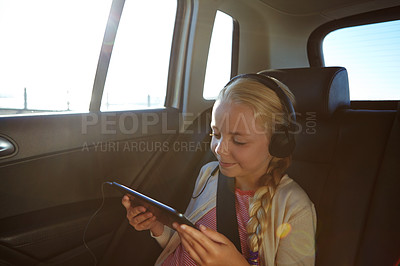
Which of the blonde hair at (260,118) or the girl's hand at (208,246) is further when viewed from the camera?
the blonde hair at (260,118)

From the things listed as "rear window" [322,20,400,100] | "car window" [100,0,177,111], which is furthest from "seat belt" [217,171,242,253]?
"rear window" [322,20,400,100]

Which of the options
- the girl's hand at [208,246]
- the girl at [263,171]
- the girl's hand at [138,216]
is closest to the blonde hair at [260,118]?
the girl at [263,171]

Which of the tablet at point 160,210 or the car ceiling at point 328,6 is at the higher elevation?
the car ceiling at point 328,6

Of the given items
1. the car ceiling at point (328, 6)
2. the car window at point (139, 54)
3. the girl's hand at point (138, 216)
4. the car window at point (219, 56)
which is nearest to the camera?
the girl's hand at point (138, 216)

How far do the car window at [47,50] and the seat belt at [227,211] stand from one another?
1042mm

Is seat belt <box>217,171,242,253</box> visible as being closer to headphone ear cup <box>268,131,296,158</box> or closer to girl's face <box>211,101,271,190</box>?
girl's face <box>211,101,271,190</box>

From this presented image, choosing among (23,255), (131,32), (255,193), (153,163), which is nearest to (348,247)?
(255,193)

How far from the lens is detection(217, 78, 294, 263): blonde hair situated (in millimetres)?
1145

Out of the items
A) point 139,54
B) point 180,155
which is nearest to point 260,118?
point 180,155

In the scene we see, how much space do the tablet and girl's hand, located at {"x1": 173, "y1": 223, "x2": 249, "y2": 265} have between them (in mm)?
26

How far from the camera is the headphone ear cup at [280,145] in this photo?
3.79 feet

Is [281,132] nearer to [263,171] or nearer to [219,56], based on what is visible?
[263,171]

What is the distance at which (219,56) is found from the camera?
8.18 feet

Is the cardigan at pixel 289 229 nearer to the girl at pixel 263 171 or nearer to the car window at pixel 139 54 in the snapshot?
the girl at pixel 263 171
